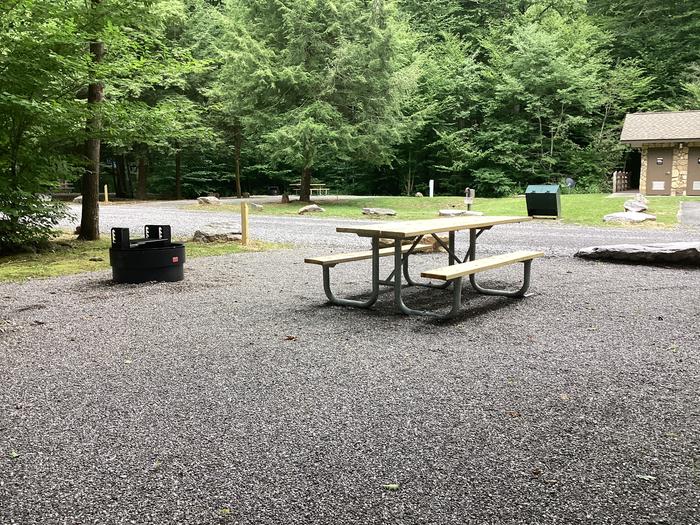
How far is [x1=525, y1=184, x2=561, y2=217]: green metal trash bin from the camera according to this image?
1516 centimetres

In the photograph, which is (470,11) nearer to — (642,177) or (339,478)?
(642,177)

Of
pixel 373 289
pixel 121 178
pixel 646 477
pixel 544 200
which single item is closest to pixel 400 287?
pixel 373 289

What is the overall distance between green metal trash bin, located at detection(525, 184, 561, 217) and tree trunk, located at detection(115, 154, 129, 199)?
73.6ft

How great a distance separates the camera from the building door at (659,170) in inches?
917

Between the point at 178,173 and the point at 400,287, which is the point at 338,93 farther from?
the point at 400,287

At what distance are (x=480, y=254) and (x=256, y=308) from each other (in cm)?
468

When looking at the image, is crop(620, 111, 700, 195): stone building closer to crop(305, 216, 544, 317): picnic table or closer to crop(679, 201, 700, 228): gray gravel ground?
crop(679, 201, 700, 228): gray gravel ground

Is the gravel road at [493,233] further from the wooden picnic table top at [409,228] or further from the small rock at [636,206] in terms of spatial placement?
the wooden picnic table top at [409,228]

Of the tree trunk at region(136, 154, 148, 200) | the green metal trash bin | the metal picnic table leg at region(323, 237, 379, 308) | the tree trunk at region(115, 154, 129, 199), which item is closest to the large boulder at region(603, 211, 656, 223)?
the green metal trash bin

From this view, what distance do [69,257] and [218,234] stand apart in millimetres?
2704

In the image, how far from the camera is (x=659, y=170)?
77.2 ft

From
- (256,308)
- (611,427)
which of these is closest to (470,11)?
(256,308)

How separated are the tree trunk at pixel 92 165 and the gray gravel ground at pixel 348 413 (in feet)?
14.5

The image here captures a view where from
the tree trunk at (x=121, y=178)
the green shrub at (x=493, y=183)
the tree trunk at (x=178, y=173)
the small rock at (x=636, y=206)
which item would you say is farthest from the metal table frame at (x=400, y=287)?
the tree trunk at (x=121, y=178)
